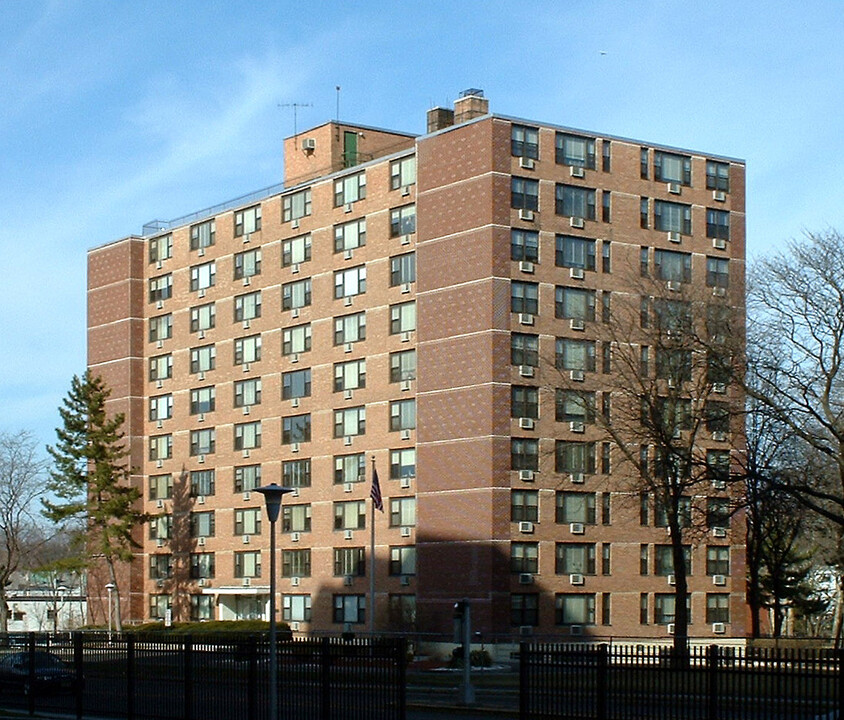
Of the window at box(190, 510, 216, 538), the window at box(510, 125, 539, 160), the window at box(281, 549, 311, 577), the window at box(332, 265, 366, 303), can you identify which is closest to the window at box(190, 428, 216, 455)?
the window at box(190, 510, 216, 538)

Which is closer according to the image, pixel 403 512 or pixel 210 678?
pixel 210 678

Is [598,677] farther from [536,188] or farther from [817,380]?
[536,188]

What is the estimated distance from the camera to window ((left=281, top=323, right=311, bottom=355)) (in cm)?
9050

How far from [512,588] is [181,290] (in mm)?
34968

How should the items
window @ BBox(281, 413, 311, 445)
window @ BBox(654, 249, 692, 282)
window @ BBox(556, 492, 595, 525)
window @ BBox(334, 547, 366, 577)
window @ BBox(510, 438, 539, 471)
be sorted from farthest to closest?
window @ BBox(281, 413, 311, 445) < window @ BBox(334, 547, 366, 577) < window @ BBox(654, 249, 692, 282) < window @ BBox(556, 492, 595, 525) < window @ BBox(510, 438, 539, 471)

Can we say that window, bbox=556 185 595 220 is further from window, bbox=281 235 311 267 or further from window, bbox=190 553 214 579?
window, bbox=190 553 214 579

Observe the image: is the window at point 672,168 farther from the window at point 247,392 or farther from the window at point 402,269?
the window at point 247,392

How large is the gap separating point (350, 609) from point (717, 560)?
20.8 meters

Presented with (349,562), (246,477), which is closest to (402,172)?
(349,562)

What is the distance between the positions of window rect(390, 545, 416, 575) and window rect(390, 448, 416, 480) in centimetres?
389

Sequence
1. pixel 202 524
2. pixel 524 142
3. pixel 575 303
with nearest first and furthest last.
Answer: pixel 524 142 < pixel 575 303 < pixel 202 524

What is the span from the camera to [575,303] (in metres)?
81.4

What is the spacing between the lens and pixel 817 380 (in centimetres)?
5831

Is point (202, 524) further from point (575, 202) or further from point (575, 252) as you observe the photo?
point (575, 202)
